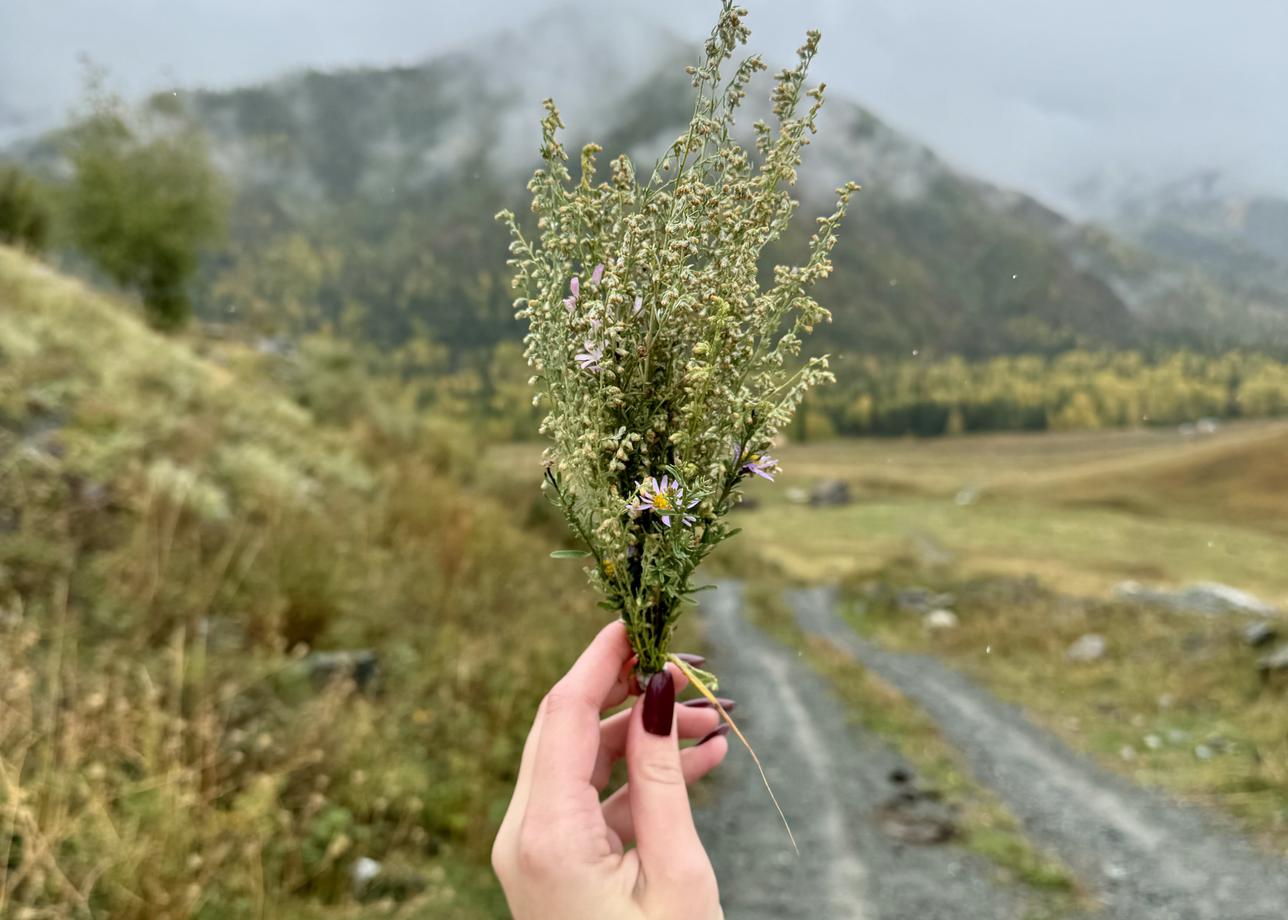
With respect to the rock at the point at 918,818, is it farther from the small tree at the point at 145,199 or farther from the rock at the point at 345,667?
the small tree at the point at 145,199

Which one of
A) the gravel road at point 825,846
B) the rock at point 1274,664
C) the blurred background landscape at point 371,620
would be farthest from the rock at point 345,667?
the rock at point 1274,664

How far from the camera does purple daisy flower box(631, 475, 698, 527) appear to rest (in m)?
1.50

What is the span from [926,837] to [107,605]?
8479 millimetres

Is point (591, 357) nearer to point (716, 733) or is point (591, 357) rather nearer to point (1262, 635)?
point (716, 733)

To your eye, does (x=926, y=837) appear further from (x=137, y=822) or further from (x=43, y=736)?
(x=43, y=736)

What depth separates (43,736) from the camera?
3.92 metres

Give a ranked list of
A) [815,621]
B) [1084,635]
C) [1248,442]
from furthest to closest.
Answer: [1248,442]
[815,621]
[1084,635]

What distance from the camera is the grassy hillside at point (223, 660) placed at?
3703 millimetres

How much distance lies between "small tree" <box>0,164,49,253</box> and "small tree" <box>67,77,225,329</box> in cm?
100

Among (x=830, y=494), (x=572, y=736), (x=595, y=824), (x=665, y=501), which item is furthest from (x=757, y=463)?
(x=830, y=494)

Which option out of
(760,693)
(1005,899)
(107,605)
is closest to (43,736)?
(107,605)

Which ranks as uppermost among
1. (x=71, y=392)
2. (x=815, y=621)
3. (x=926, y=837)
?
(x=71, y=392)

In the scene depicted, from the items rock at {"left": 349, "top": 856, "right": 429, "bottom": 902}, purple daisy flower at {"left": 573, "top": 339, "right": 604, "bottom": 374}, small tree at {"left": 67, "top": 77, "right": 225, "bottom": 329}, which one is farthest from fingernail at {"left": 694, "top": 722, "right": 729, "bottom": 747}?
small tree at {"left": 67, "top": 77, "right": 225, "bottom": 329}

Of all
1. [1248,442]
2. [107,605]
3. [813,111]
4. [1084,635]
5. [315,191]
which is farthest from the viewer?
[315,191]
